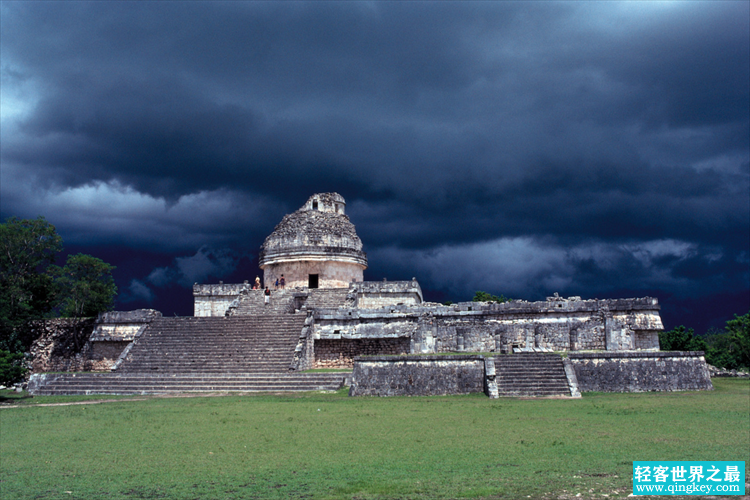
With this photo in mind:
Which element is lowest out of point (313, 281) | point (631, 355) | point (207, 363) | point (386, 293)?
point (207, 363)

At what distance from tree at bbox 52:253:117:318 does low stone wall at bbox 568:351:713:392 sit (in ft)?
61.5

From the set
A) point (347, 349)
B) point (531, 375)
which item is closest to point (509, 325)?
point (531, 375)

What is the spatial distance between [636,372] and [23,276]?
2317 centimetres

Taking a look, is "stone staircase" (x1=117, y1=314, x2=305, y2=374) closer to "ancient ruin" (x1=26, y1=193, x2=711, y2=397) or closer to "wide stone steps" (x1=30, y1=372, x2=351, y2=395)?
"ancient ruin" (x1=26, y1=193, x2=711, y2=397)

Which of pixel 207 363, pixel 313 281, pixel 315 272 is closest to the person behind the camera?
pixel 207 363

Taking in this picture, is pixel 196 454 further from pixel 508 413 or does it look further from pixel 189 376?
pixel 189 376

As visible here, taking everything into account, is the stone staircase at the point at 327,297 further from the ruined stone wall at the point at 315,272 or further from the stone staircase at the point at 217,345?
the stone staircase at the point at 217,345

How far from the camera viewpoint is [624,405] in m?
12.9

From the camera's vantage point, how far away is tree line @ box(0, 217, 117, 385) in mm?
23359

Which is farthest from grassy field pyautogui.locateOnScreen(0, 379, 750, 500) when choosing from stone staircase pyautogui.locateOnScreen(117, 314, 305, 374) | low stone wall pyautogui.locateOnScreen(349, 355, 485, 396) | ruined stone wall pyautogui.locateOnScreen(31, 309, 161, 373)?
ruined stone wall pyautogui.locateOnScreen(31, 309, 161, 373)

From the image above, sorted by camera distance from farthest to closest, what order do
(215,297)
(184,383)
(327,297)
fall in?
1. (215,297)
2. (327,297)
3. (184,383)

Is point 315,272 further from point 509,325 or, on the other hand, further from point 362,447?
point 362,447

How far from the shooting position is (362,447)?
836 cm

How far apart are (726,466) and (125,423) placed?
10.1 m
